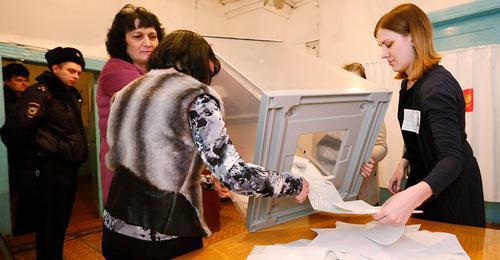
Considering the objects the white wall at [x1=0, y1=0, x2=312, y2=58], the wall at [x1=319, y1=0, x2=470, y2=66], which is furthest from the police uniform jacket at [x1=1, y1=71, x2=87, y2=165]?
the wall at [x1=319, y1=0, x2=470, y2=66]

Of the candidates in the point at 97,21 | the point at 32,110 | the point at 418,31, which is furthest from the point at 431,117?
the point at 97,21

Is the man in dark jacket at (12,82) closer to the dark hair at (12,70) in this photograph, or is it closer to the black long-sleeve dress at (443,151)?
the dark hair at (12,70)

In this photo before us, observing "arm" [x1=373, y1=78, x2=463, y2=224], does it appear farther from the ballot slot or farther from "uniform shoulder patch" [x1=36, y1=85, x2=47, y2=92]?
"uniform shoulder patch" [x1=36, y1=85, x2=47, y2=92]

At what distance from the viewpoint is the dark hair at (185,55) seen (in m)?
0.74

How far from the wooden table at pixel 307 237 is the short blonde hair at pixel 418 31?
0.46 metres

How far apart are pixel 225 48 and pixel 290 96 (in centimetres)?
36

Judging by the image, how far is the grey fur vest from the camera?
68 cm

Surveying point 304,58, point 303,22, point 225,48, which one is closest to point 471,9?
point 303,22

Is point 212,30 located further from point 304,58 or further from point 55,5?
point 304,58

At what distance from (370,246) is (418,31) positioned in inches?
25.0

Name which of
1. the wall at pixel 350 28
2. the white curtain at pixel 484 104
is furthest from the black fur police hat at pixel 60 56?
the white curtain at pixel 484 104

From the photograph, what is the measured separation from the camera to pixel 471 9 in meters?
2.23

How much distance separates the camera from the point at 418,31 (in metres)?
0.93

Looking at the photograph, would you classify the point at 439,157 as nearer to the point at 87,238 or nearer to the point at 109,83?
the point at 109,83
